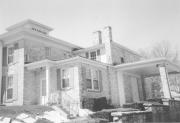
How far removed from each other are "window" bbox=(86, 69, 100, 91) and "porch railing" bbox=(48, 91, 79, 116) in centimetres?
183

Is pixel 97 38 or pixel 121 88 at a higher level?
pixel 97 38

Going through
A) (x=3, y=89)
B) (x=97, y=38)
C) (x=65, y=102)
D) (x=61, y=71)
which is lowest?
(x=65, y=102)

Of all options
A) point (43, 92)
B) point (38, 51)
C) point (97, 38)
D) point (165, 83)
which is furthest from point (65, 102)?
point (97, 38)

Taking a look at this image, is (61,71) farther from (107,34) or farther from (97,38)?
(97,38)

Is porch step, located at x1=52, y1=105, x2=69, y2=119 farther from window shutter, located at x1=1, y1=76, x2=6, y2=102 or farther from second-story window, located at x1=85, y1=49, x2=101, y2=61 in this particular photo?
second-story window, located at x1=85, y1=49, x2=101, y2=61

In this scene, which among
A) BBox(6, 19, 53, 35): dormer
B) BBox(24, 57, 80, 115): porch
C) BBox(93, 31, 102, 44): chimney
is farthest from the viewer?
BBox(93, 31, 102, 44): chimney

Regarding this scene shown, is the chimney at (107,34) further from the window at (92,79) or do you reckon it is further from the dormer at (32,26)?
the dormer at (32,26)

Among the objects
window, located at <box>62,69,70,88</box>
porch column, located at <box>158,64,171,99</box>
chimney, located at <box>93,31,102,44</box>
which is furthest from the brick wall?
porch column, located at <box>158,64,171,99</box>

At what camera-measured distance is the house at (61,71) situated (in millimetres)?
15719

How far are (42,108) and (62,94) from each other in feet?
8.45

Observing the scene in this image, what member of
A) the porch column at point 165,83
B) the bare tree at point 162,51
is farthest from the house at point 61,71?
the bare tree at point 162,51

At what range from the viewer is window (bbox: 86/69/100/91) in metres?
16.4

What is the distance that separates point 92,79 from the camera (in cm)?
1689

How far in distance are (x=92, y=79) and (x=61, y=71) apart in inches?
102
